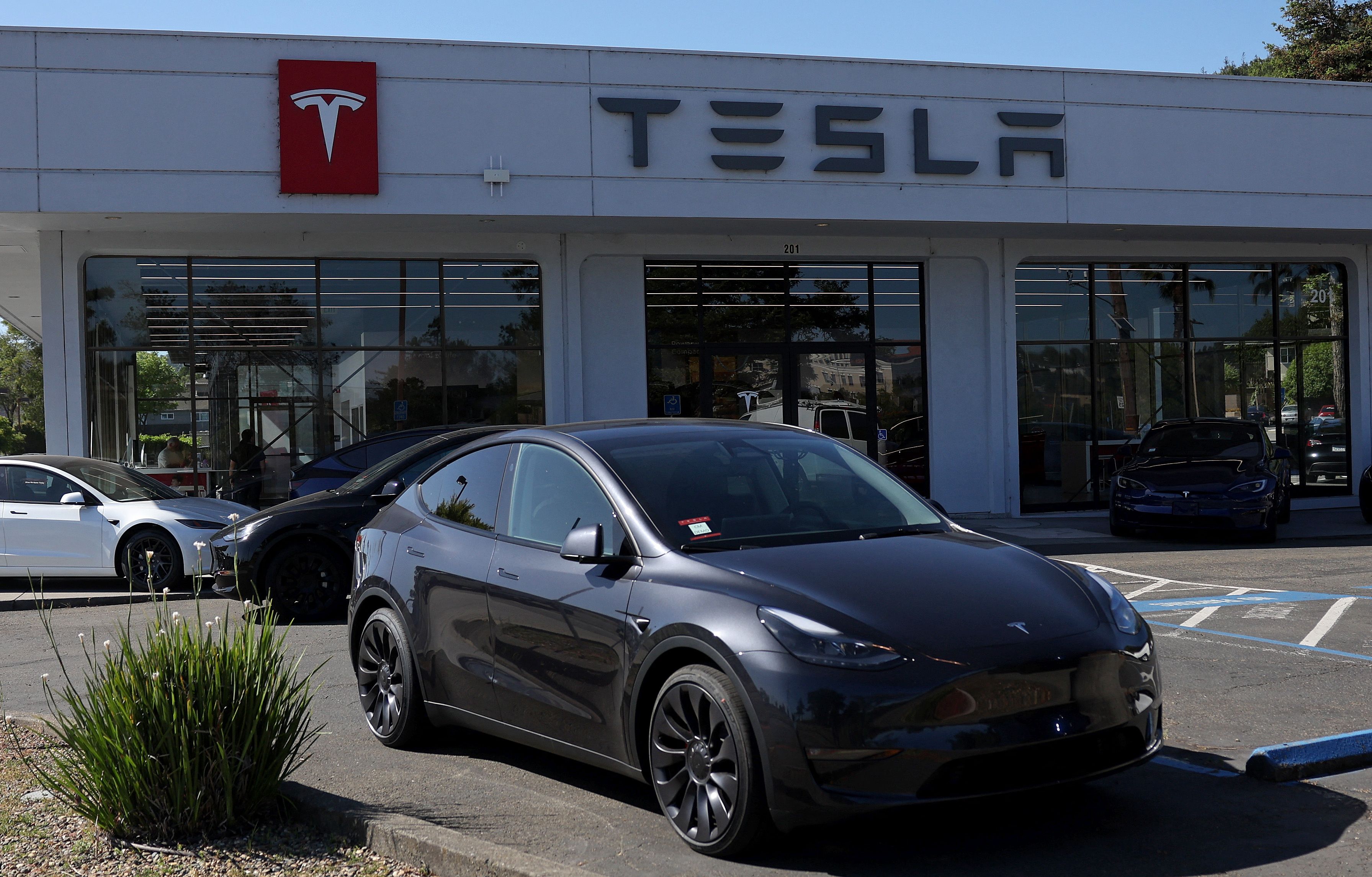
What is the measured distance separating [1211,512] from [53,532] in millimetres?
12821

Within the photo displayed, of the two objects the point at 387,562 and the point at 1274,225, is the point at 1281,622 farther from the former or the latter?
the point at 1274,225

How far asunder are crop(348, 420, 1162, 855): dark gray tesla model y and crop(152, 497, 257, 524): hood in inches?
283

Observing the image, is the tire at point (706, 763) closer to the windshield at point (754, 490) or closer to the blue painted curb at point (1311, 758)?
the windshield at point (754, 490)

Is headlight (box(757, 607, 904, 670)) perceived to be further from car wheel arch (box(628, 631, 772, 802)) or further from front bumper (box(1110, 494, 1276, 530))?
front bumper (box(1110, 494, 1276, 530))

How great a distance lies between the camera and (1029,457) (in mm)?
19531

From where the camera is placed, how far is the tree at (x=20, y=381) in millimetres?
86812

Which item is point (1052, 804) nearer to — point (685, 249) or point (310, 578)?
point (310, 578)

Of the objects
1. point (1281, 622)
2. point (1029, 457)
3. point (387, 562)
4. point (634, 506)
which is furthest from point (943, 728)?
point (1029, 457)

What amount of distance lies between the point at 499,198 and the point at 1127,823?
13.0m

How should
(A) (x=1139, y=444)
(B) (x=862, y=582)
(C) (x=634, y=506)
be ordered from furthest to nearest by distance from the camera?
(A) (x=1139, y=444)
(C) (x=634, y=506)
(B) (x=862, y=582)

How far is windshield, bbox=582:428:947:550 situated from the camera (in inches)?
193

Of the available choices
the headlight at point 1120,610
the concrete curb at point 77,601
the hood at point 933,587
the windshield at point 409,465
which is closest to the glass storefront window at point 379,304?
the concrete curb at point 77,601

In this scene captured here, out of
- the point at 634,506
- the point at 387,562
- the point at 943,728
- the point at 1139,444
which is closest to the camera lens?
the point at 943,728

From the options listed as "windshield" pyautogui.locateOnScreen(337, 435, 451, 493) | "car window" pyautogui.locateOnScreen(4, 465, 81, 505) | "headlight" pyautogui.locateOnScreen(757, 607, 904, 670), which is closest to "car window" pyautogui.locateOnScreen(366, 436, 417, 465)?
"windshield" pyautogui.locateOnScreen(337, 435, 451, 493)
